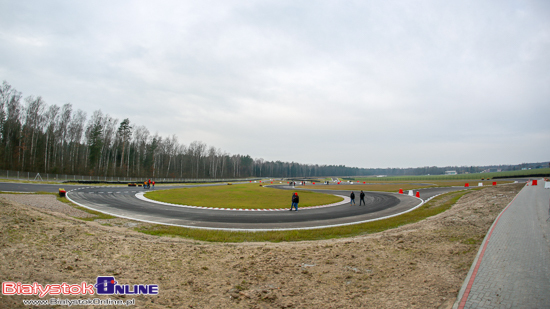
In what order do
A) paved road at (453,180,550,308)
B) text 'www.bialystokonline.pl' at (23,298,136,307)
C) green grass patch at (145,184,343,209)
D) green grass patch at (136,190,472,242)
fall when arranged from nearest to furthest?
text 'www.bialystokonline.pl' at (23,298,136,307) → paved road at (453,180,550,308) → green grass patch at (136,190,472,242) → green grass patch at (145,184,343,209)

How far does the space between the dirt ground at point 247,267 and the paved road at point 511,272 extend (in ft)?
1.37

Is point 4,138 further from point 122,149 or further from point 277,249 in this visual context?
point 277,249

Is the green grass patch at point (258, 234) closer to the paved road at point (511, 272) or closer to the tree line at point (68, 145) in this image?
the paved road at point (511, 272)

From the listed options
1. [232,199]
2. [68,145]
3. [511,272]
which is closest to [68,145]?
[68,145]

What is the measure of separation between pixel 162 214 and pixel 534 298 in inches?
788

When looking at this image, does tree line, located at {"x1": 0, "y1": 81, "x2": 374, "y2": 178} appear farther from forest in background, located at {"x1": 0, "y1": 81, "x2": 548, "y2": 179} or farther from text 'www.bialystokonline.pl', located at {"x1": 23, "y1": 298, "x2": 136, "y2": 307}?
text 'www.bialystokonline.pl', located at {"x1": 23, "y1": 298, "x2": 136, "y2": 307}

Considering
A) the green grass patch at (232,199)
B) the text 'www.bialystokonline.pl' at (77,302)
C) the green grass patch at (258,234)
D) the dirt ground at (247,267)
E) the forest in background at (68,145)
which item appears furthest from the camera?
the forest in background at (68,145)

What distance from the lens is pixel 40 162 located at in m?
56.0

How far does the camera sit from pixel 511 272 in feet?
20.4

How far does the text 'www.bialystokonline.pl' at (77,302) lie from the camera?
14.8 ft

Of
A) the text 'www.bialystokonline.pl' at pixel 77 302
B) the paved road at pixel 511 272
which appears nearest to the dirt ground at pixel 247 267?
the text 'www.bialystokonline.pl' at pixel 77 302


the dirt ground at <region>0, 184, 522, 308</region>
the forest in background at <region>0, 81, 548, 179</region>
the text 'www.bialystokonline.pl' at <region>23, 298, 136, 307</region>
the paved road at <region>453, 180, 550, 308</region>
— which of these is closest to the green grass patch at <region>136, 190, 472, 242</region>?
the dirt ground at <region>0, 184, 522, 308</region>

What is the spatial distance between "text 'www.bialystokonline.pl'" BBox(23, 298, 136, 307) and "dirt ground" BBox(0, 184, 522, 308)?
175 millimetres

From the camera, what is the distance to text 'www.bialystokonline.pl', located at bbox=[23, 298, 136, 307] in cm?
452
